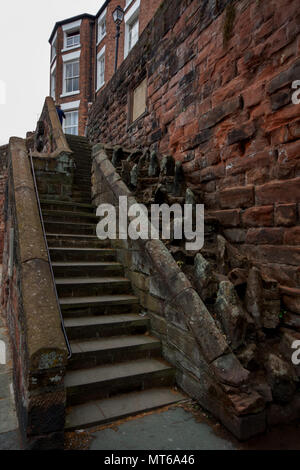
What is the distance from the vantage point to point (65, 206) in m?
6.20

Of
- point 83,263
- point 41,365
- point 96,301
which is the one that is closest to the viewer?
point 41,365

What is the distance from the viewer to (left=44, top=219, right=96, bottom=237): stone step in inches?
213

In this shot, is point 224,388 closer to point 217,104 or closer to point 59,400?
point 59,400

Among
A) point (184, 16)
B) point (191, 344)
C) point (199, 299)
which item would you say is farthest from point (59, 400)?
point (184, 16)

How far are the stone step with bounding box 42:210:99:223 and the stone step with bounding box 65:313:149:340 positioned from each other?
2.59 m

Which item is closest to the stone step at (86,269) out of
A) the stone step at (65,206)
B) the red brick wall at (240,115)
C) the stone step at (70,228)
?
the stone step at (70,228)

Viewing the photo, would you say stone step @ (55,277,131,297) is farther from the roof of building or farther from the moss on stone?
the roof of building

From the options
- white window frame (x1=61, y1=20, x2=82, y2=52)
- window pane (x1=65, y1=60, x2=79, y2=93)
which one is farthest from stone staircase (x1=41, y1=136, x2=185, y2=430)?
white window frame (x1=61, y1=20, x2=82, y2=52)

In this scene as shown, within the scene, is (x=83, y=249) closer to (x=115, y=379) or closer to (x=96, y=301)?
(x=96, y=301)

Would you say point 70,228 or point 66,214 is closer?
point 70,228

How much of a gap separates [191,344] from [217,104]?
348 centimetres

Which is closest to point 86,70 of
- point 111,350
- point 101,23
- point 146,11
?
point 101,23

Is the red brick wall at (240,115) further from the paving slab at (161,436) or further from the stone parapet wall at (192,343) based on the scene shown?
the paving slab at (161,436)

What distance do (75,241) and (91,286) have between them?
1241mm
